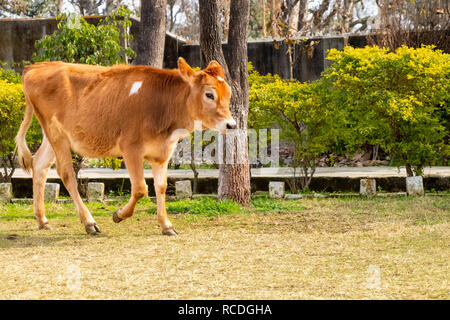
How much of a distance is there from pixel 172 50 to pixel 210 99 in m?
12.5

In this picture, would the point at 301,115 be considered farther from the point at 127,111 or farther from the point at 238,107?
the point at 127,111

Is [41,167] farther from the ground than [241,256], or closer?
farther from the ground

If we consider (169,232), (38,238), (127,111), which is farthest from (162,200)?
(38,238)

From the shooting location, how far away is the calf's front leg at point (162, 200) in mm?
7695

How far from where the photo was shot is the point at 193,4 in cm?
3862

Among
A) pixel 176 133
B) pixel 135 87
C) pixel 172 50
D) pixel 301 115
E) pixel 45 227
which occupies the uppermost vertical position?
pixel 172 50

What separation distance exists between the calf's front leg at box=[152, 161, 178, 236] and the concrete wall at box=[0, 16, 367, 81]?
1119cm

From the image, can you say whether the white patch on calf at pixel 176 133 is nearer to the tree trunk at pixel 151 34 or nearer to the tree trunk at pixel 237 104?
the tree trunk at pixel 237 104

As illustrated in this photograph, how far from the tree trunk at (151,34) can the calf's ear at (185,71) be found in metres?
6.26

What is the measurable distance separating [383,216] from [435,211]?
0.86 meters

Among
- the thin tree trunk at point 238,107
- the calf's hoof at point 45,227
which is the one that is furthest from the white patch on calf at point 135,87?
the thin tree trunk at point 238,107

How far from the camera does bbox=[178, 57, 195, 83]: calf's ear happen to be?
7.44 m

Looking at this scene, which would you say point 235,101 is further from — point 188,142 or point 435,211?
point 435,211

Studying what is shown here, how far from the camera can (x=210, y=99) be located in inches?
286
